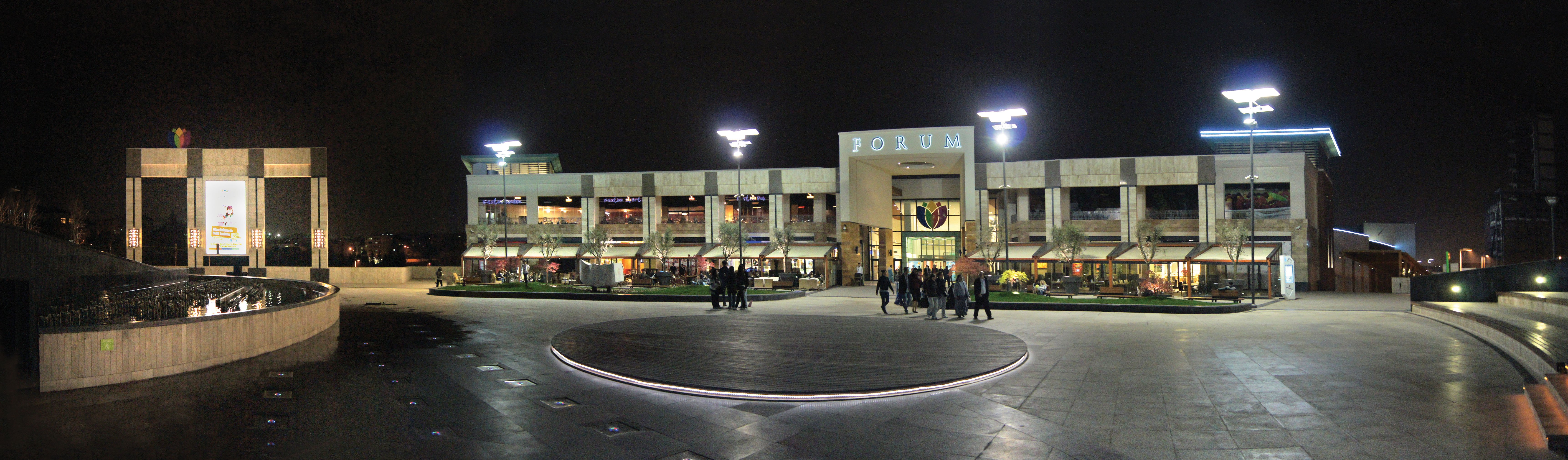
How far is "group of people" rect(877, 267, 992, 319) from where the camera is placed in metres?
18.8

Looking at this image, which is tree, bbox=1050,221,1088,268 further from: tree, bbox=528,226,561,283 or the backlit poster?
the backlit poster

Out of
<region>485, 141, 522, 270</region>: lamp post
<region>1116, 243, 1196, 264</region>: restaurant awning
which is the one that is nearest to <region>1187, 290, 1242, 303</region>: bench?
<region>1116, 243, 1196, 264</region>: restaurant awning

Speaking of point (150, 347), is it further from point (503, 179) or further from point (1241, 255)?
point (1241, 255)

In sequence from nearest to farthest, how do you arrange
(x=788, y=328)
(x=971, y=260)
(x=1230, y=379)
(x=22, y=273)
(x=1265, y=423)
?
(x=1265, y=423), (x=1230, y=379), (x=22, y=273), (x=788, y=328), (x=971, y=260)

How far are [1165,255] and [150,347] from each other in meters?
37.9

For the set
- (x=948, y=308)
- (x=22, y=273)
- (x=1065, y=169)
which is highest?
(x=1065, y=169)

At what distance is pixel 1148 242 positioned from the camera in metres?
35.7

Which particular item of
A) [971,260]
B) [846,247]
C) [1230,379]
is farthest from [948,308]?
[846,247]

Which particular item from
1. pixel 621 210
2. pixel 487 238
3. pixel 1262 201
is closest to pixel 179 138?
Result: pixel 487 238

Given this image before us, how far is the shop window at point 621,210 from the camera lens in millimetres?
47781

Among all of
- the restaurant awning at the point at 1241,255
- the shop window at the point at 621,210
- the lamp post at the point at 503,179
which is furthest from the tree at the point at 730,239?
the restaurant awning at the point at 1241,255

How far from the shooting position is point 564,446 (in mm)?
6387

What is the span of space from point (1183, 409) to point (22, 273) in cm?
1952

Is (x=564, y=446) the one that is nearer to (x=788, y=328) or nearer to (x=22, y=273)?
(x=788, y=328)
